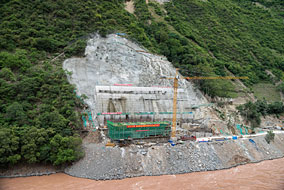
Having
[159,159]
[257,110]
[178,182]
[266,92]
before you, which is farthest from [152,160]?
[266,92]

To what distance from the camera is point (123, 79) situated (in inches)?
1986

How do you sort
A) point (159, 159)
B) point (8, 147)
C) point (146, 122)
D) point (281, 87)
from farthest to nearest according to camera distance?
point (281, 87)
point (146, 122)
point (159, 159)
point (8, 147)

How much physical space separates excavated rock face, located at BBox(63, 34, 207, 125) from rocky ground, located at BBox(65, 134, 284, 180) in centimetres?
1052

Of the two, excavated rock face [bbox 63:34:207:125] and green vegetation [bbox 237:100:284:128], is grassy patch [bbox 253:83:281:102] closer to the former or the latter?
green vegetation [bbox 237:100:284:128]

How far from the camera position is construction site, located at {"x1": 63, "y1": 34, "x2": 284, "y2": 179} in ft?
116

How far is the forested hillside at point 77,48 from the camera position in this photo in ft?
109

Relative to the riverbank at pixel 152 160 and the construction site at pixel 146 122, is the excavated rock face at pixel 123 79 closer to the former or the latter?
the construction site at pixel 146 122

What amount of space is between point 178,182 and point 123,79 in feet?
82.3

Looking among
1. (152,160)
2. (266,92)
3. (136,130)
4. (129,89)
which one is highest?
(266,92)

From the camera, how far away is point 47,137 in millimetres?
32781

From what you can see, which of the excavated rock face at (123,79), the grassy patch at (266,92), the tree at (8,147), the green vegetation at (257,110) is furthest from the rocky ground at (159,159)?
the grassy patch at (266,92)

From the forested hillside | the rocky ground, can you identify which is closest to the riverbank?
the rocky ground

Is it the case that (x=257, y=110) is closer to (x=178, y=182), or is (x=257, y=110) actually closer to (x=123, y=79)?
(x=123, y=79)

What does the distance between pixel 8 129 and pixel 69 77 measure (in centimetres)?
1638
